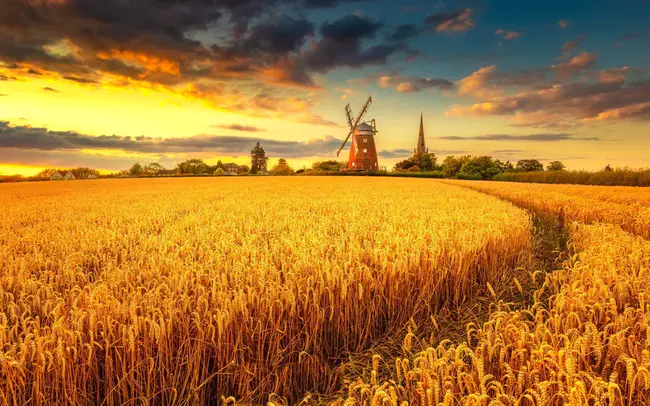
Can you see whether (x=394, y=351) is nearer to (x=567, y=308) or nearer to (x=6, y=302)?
(x=567, y=308)

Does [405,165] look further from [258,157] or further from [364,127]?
[258,157]

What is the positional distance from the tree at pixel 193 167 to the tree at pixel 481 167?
73488 millimetres

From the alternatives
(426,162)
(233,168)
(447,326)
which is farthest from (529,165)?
(447,326)

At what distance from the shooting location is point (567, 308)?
3441 mm

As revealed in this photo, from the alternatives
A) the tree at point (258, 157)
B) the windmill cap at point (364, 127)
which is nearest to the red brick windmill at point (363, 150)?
the windmill cap at point (364, 127)

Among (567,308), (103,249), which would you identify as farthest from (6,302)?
(567,308)

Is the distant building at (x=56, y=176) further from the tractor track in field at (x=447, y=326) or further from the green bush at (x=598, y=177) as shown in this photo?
the green bush at (x=598, y=177)

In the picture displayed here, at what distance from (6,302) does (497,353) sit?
14.7 ft

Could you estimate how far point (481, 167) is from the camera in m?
83.1

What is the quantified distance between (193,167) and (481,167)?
80.0 m

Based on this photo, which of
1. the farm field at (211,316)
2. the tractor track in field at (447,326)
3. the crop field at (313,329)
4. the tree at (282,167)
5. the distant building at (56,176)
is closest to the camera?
the crop field at (313,329)

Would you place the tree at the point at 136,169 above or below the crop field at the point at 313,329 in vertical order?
above

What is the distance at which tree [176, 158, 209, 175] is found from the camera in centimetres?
10156

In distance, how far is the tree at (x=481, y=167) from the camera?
268 feet
